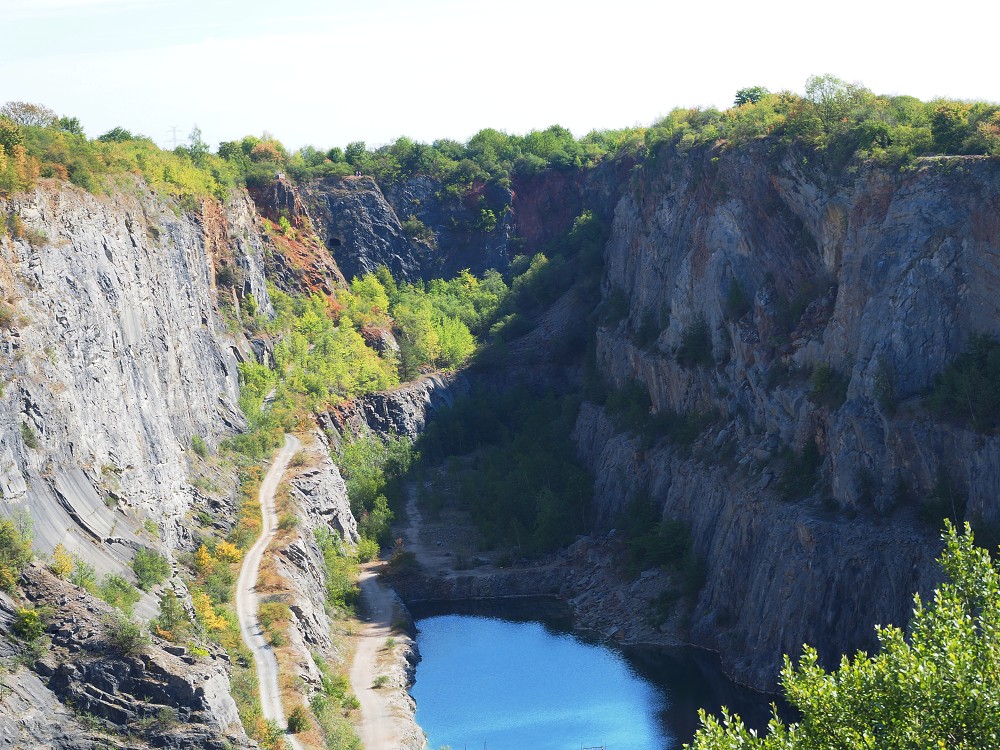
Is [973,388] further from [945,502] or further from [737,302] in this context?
[737,302]

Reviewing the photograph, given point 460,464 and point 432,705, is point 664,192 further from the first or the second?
point 432,705

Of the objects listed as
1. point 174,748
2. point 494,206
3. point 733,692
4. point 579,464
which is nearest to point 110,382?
point 174,748

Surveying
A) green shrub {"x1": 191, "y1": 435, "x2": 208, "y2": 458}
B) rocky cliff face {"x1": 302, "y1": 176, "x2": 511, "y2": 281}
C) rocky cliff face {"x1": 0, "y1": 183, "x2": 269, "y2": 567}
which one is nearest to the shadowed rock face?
rocky cliff face {"x1": 0, "y1": 183, "x2": 269, "y2": 567}

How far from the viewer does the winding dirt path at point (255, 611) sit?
47.6m

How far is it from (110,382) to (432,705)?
62.9 feet

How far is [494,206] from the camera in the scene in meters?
122

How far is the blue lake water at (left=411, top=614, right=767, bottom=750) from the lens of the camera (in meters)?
51.1

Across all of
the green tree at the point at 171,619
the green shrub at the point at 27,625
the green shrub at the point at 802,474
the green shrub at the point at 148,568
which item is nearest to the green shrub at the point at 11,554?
the green shrub at the point at 27,625

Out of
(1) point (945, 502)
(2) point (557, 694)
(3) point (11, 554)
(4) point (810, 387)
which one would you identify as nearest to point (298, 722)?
(3) point (11, 554)

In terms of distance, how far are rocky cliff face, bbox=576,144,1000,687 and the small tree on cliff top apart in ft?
79.6

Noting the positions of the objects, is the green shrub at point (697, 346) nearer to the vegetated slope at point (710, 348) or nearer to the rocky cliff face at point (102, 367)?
the vegetated slope at point (710, 348)

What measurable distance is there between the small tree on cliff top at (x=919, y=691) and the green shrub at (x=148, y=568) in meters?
28.5

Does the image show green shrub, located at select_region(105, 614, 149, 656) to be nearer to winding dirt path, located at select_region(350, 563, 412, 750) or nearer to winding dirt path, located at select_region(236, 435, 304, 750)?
winding dirt path, located at select_region(236, 435, 304, 750)

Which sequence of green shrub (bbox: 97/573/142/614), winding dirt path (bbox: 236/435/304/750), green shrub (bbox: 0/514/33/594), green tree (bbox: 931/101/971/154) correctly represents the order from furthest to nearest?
green tree (bbox: 931/101/971/154), winding dirt path (bbox: 236/435/304/750), green shrub (bbox: 97/573/142/614), green shrub (bbox: 0/514/33/594)
